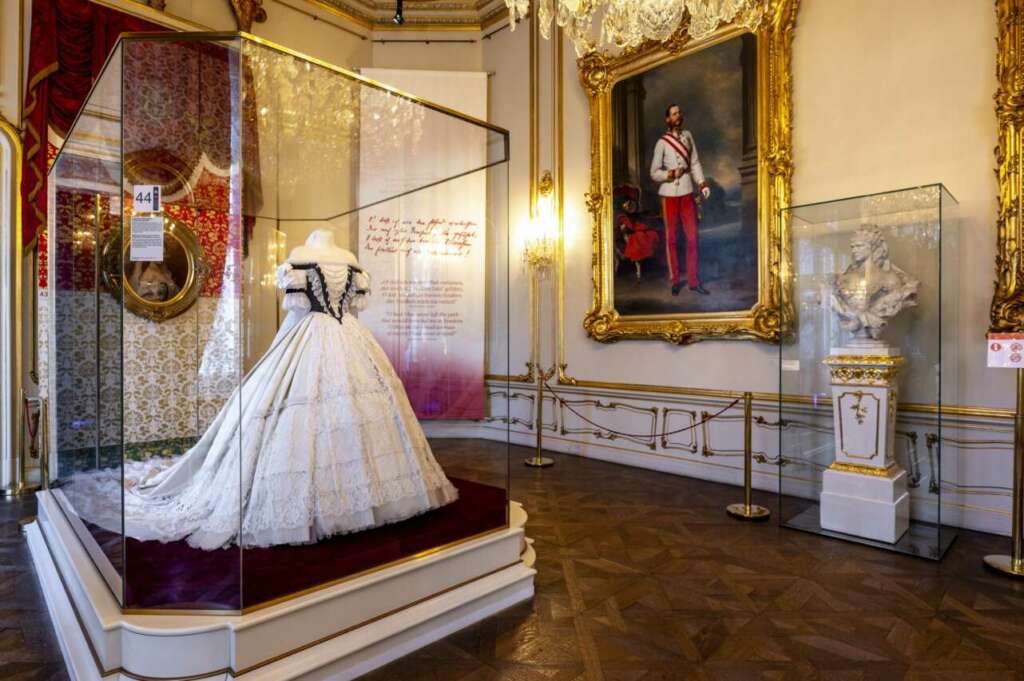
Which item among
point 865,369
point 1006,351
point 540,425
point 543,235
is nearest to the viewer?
point 1006,351

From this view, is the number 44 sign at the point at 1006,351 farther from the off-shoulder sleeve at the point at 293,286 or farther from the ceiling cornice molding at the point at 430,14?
the ceiling cornice molding at the point at 430,14

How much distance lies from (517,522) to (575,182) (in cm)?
465

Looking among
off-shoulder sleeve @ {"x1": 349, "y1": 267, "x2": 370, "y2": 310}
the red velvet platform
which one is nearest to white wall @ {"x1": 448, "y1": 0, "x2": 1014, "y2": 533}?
the red velvet platform

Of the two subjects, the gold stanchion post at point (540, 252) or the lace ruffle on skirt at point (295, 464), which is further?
the gold stanchion post at point (540, 252)

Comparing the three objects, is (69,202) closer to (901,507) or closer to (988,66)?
(901,507)

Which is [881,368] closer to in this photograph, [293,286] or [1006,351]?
[1006,351]

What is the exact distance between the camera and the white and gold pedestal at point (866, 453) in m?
3.93

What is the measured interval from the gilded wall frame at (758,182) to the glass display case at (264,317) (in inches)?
108

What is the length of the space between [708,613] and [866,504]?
1803 millimetres

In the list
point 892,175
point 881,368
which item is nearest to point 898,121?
point 892,175

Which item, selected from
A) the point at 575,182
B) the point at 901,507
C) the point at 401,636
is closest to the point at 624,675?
the point at 401,636

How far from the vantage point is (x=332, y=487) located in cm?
275

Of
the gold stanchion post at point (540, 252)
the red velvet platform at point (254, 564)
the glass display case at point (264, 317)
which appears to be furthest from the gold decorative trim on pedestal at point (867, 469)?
the gold stanchion post at point (540, 252)

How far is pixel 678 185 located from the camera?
5.85 meters
